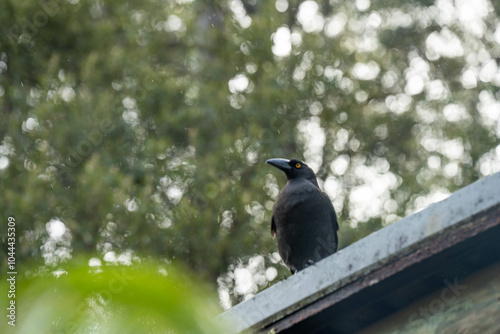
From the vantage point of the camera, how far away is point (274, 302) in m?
2.26

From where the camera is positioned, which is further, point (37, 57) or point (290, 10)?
point (290, 10)

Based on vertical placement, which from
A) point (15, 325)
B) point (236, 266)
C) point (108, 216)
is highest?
point (15, 325)

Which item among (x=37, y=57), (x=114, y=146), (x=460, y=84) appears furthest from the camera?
(x=460, y=84)

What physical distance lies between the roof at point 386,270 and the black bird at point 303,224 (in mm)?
2578

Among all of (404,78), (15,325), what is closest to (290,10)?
(404,78)

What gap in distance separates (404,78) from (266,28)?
255cm

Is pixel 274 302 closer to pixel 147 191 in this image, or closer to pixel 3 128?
pixel 147 191

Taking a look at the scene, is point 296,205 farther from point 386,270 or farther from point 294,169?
point 386,270

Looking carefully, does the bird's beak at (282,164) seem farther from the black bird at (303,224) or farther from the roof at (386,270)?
the roof at (386,270)

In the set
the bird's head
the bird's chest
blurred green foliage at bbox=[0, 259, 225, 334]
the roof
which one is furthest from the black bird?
blurred green foliage at bbox=[0, 259, 225, 334]

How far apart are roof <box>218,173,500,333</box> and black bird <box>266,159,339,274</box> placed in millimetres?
2578

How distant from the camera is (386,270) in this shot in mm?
2070

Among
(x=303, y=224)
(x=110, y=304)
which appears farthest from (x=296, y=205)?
(x=110, y=304)

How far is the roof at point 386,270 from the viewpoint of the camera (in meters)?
1.95
